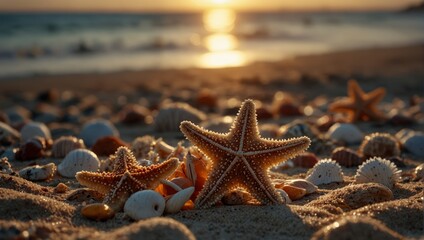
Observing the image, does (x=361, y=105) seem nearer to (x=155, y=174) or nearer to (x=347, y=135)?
(x=347, y=135)

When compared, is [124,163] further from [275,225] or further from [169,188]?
[275,225]

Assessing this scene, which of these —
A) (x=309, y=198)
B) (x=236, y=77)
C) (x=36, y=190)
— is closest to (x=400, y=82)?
(x=236, y=77)

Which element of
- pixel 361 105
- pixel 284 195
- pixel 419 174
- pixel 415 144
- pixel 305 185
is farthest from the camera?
pixel 361 105

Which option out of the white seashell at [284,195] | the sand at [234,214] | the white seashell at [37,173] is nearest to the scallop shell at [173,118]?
the sand at [234,214]

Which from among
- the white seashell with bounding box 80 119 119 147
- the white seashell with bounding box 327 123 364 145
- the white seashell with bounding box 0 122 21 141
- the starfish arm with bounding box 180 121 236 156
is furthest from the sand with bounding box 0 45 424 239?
the white seashell with bounding box 0 122 21 141

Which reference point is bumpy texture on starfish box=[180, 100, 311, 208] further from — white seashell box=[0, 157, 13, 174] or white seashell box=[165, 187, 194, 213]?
white seashell box=[0, 157, 13, 174]

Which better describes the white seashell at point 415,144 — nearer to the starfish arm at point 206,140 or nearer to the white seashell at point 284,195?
the white seashell at point 284,195

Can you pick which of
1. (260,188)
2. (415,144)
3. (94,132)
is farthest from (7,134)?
(415,144)
